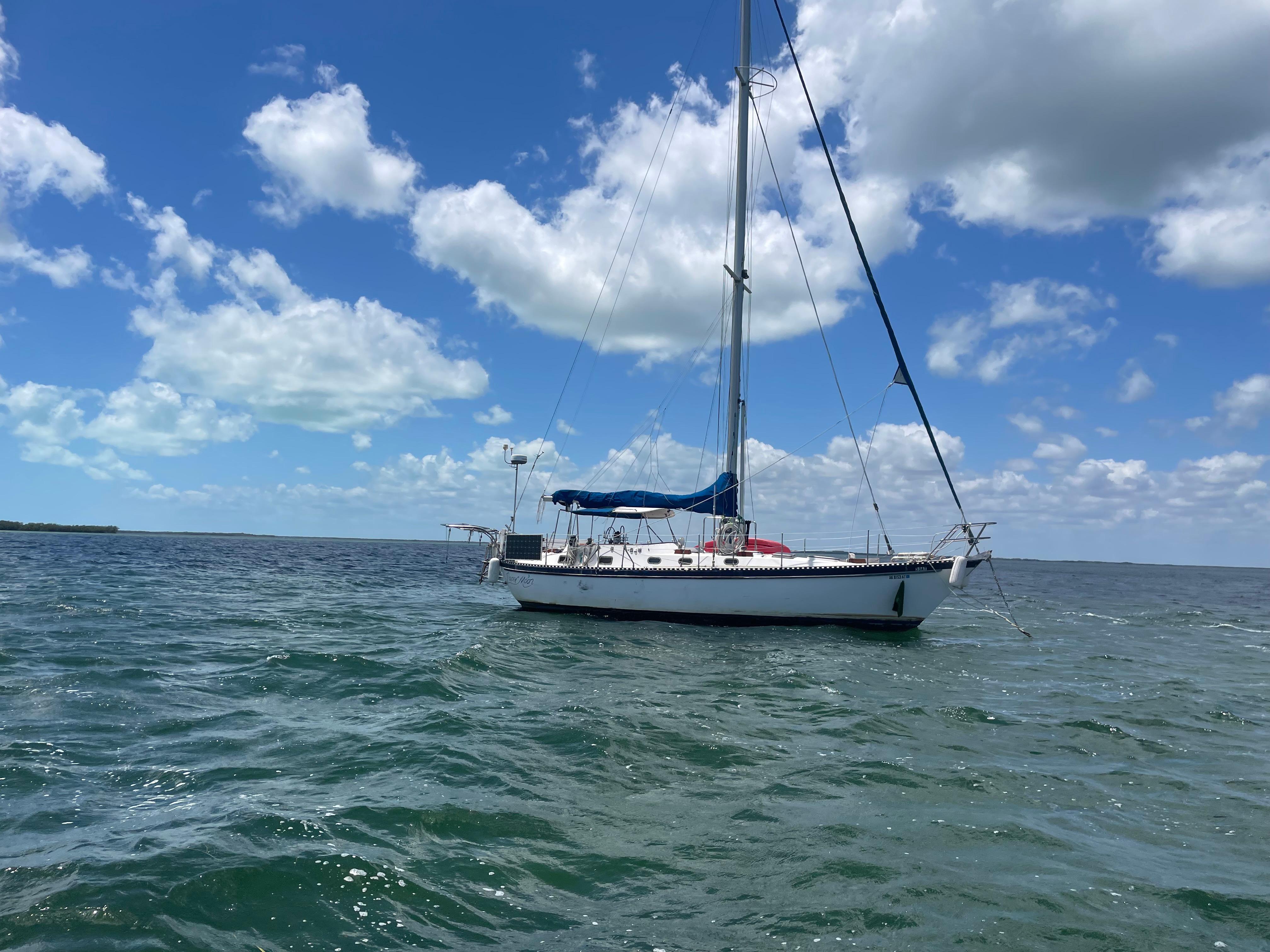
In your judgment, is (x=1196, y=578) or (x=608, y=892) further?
(x=1196, y=578)

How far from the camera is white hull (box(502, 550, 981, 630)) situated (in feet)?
71.6

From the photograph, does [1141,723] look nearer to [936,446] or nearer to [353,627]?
[936,446]

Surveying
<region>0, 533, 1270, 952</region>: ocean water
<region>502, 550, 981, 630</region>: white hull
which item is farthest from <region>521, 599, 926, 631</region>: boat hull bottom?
<region>0, 533, 1270, 952</region>: ocean water

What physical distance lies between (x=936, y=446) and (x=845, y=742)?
45.8 feet

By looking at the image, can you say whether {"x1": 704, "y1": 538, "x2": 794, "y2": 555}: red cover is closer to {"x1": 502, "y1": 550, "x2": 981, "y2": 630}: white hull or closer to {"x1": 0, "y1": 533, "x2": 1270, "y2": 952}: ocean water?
{"x1": 502, "y1": 550, "x2": 981, "y2": 630}: white hull

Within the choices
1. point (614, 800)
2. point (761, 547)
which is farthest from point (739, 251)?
point (614, 800)

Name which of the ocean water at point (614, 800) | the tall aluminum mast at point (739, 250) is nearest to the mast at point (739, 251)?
the tall aluminum mast at point (739, 250)

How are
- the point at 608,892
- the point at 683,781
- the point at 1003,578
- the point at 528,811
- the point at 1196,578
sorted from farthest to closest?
the point at 1196,578
the point at 1003,578
the point at 683,781
the point at 528,811
the point at 608,892

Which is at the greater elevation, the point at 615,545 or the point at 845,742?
the point at 615,545

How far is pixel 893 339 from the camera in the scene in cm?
2239

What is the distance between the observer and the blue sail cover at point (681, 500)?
2680cm

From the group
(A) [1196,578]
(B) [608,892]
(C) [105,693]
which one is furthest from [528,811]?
(A) [1196,578]

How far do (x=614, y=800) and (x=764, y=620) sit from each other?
15513 mm

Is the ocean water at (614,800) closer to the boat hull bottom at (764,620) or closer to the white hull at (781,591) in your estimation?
the white hull at (781,591)
